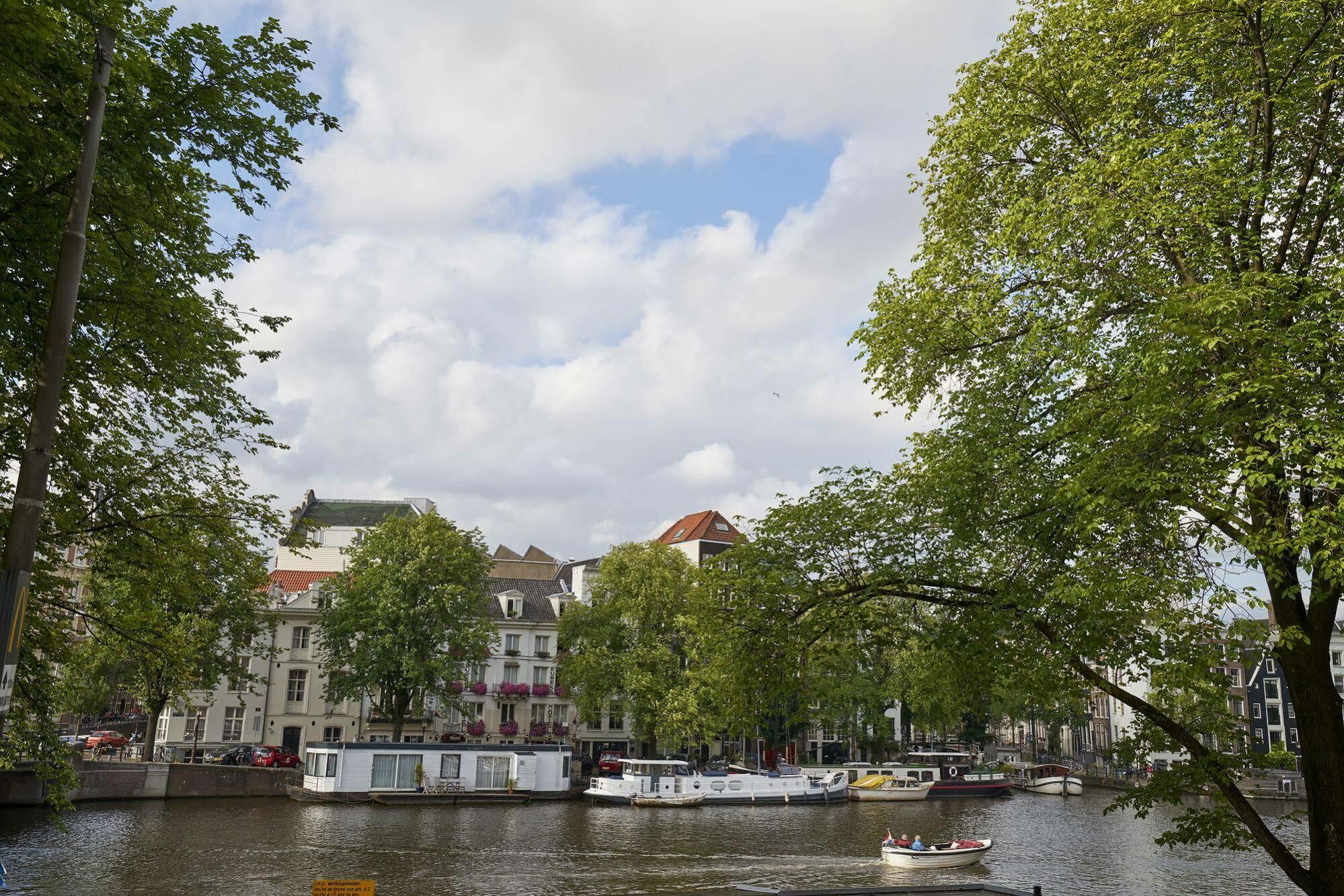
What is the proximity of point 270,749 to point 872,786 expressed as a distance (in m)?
38.4

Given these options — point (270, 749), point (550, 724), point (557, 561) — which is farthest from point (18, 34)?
point (557, 561)

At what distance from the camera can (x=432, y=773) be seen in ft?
177

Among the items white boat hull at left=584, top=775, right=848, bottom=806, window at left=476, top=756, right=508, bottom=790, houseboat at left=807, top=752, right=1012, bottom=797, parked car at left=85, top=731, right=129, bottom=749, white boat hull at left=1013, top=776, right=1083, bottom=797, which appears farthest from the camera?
white boat hull at left=1013, top=776, right=1083, bottom=797

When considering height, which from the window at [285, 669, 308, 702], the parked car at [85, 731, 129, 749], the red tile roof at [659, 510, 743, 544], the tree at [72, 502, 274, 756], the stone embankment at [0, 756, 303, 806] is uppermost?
the red tile roof at [659, 510, 743, 544]

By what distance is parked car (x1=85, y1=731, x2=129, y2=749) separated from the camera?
5984cm

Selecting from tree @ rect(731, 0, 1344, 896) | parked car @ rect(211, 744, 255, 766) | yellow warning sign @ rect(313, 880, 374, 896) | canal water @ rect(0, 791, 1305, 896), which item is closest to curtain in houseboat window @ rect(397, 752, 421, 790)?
canal water @ rect(0, 791, 1305, 896)

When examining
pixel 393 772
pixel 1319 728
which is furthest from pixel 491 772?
pixel 1319 728

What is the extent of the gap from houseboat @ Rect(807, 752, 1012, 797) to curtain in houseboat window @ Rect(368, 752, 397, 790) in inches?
1190

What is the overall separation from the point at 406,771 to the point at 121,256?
146 ft

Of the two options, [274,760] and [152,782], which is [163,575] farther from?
[274,760]

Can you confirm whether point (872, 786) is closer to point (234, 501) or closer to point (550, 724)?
point (550, 724)

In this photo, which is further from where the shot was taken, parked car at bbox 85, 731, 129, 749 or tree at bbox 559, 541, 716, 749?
tree at bbox 559, 541, 716, 749

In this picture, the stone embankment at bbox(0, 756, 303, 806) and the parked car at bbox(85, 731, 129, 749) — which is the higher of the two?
the parked car at bbox(85, 731, 129, 749)

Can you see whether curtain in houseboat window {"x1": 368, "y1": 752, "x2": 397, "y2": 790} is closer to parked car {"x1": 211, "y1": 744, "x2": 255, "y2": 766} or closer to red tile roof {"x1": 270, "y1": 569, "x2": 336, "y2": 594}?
parked car {"x1": 211, "y1": 744, "x2": 255, "y2": 766}
